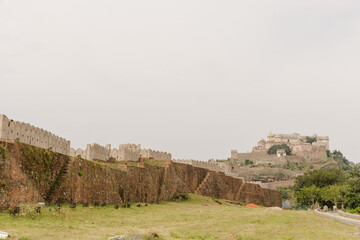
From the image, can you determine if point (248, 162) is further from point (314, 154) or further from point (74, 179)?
point (74, 179)

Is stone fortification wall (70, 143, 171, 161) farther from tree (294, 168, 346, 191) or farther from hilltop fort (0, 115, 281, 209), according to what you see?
tree (294, 168, 346, 191)

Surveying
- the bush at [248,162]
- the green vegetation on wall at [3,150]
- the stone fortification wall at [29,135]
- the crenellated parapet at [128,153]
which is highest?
the bush at [248,162]

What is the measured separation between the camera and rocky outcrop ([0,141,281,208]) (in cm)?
1816

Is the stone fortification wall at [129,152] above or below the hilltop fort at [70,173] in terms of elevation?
above

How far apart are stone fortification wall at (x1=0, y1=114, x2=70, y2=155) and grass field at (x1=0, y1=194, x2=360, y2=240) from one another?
406cm

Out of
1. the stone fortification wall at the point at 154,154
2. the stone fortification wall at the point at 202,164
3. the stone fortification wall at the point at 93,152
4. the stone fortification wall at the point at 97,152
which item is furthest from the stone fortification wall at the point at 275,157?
the stone fortification wall at the point at 93,152

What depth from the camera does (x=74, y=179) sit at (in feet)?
76.3

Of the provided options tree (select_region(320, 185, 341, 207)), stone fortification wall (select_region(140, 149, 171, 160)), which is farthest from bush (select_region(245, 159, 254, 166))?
stone fortification wall (select_region(140, 149, 171, 160))

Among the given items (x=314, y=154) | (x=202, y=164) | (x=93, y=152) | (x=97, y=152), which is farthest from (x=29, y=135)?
(x=314, y=154)

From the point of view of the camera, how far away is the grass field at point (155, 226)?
15.8m

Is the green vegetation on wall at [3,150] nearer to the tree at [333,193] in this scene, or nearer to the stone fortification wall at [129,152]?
the stone fortification wall at [129,152]

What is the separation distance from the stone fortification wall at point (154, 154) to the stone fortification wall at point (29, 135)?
19707mm

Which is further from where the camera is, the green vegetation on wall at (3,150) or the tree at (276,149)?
the tree at (276,149)

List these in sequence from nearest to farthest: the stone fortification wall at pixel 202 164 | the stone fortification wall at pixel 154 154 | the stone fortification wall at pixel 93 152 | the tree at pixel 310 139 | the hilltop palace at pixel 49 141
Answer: the hilltop palace at pixel 49 141 → the stone fortification wall at pixel 93 152 → the stone fortification wall at pixel 154 154 → the stone fortification wall at pixel 202 164 → the tree at pixel 310 139
